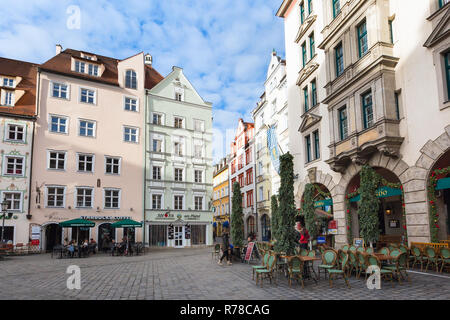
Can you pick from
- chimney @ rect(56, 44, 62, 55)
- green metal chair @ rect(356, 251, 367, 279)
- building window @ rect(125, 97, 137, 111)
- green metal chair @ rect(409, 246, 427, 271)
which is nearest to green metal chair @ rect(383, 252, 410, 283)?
green metal chair @ rect(356, 251, 367, 279)

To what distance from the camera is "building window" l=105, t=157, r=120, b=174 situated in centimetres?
3267

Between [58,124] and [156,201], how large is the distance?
1125cm

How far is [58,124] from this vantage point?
30.8 m

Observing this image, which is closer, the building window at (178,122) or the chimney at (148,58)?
the building window at (178,122)

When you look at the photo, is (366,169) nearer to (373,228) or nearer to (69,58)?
(373,228)

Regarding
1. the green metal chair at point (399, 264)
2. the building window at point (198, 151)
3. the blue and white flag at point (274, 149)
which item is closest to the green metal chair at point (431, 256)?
the green metal chair at point (399, 264)

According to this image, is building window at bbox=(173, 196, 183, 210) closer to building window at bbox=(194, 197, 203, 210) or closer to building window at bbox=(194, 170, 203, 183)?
building window at bbox=(194, 197, 203, 210)

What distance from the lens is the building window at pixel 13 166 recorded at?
92.7ft

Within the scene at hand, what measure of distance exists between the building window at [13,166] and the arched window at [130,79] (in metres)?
11.9

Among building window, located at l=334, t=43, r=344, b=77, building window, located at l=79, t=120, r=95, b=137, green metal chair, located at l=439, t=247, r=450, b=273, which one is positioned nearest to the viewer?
green metal chair, located at l=439, t=247, r=450, b=273

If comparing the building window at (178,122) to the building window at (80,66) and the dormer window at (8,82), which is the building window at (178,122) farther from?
the dormer window at (8,82)

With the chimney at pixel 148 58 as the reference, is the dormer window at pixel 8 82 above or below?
below

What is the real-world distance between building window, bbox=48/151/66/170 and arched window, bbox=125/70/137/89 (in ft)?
30.4

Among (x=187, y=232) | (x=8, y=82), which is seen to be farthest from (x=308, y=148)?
(x=8, y=82)
